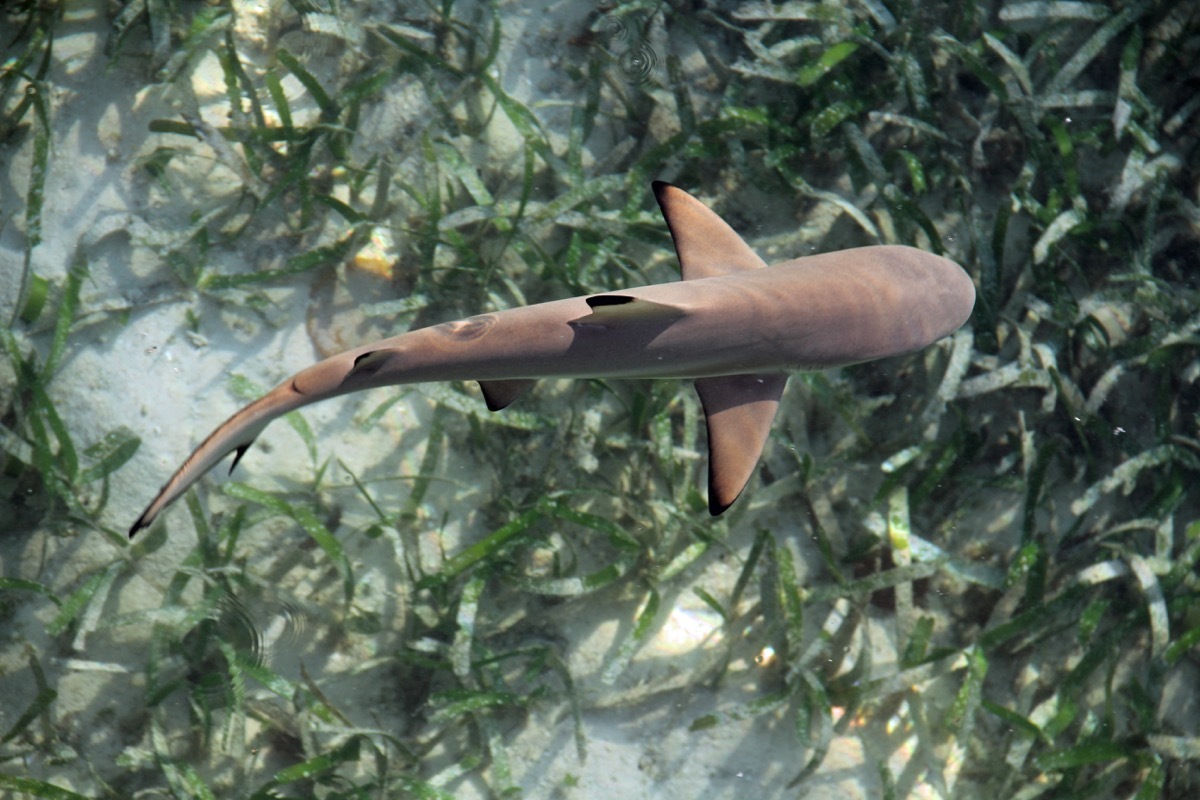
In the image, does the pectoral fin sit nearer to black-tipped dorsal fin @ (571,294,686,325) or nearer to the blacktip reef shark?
the blacktip reef shark

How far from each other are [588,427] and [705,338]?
1.45 m

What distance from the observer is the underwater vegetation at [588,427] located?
4031 millimetres

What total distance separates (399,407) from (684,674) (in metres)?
2.13

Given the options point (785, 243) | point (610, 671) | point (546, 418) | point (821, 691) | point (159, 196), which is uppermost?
point (159, 196)

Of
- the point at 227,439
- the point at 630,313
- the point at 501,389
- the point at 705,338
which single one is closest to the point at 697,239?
the point at 705,338

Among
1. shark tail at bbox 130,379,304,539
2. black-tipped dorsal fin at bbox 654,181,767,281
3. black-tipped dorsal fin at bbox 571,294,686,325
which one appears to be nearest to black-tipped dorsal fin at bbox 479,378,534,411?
black-tipped dorsal fin at bbox 571,294,686,325

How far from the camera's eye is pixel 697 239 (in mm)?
3605

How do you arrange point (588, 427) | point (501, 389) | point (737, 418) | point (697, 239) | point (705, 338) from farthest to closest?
point (588, 427)
point (697, 239)
point (737, 418)
point (501, 389)
point (705, 338)

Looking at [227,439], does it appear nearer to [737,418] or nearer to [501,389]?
[501,389]

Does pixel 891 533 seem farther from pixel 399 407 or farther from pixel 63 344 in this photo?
pixel 63 344

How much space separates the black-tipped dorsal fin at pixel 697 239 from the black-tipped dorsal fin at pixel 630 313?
2.34 feet

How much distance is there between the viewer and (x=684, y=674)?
4.25 metres

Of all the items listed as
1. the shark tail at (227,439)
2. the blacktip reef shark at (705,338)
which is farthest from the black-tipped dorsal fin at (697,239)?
the shark tail at (227,439)

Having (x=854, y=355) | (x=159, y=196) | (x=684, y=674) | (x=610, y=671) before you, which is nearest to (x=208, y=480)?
(x=159, y=196)
